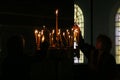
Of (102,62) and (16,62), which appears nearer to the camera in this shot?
(16,62)

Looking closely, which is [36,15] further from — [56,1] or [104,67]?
[104,67]

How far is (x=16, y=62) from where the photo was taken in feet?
13.5

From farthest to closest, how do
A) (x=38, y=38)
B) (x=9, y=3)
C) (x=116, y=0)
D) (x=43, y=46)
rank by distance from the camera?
(x=116, y=0)
(x=9, y=3)
(x=38, y=38)
(x=43, y=46)

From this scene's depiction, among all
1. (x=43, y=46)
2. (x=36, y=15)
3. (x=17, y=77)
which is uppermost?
(x=36, y=15)

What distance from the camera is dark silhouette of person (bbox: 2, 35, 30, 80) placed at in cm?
404

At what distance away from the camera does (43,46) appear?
4707mm

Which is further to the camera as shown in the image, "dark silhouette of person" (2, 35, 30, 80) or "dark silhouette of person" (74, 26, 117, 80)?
"dark silhouette of person" (74, 26, 117, 80)

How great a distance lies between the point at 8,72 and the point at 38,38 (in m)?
2.48

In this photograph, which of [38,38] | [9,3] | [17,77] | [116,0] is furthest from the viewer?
[116,0]

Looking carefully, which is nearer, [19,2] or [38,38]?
[38,38]

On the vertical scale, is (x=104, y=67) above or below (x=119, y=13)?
below

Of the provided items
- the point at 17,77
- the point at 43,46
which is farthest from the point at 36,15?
the point at 17,77

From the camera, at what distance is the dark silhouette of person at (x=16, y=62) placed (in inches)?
159

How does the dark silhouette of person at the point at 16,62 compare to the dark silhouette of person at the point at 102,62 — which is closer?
the dark silhouette of person at the point at 16,62
